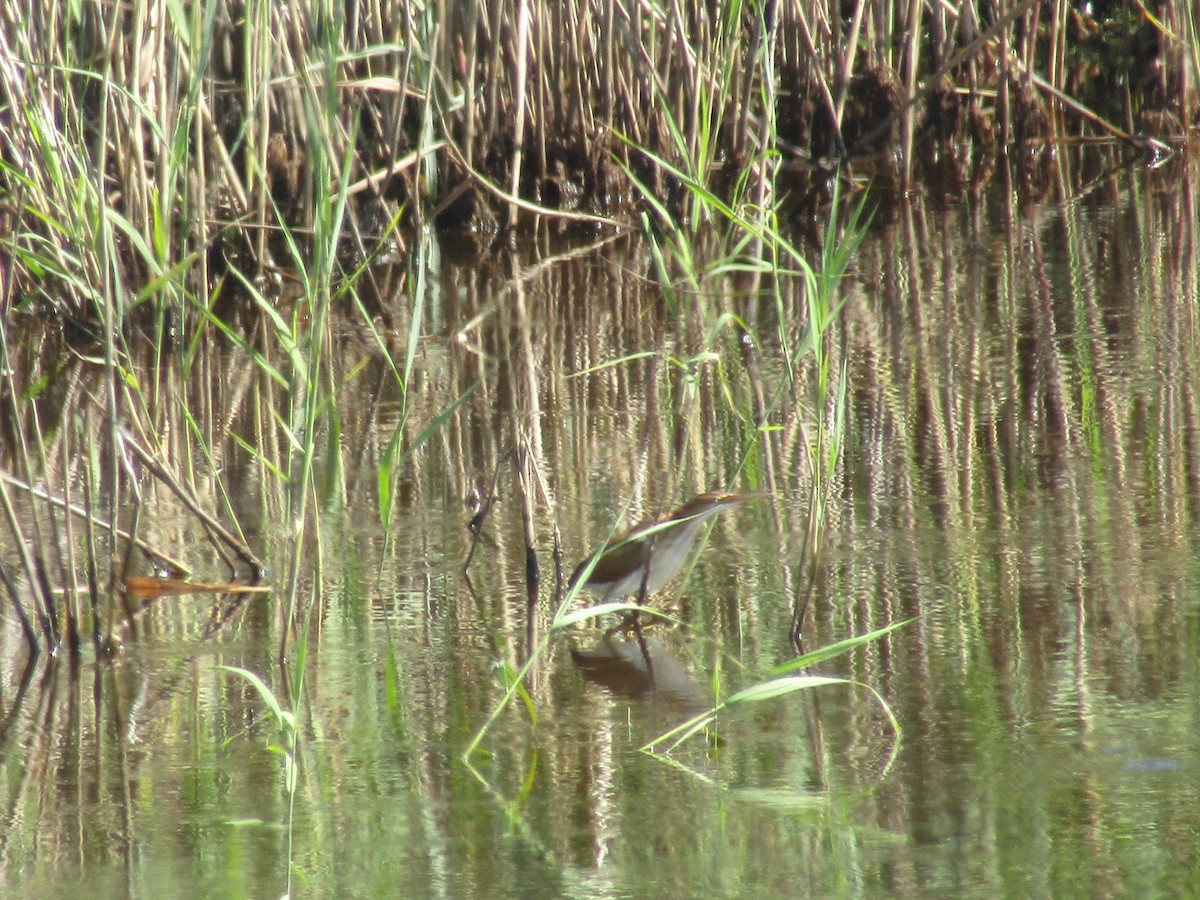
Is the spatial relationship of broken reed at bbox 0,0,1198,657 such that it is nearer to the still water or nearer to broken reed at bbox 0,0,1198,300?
broken reed at bbox 0,0,1198,300

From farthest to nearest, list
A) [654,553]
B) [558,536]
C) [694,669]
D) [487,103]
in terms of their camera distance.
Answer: [487,103]
[558,536]
[654,553]
[694,669]

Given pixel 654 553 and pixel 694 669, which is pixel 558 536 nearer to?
pixel 654 553

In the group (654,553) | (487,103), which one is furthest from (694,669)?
(487,103)

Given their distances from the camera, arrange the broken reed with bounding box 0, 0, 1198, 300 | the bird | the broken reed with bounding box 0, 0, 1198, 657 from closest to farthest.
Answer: the bird → the broken reed with bounding box 0, 0, 1198, 657 → the broken reed with bounding box 0, 0, 1198, 300

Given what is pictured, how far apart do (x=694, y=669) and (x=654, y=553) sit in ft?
1.00

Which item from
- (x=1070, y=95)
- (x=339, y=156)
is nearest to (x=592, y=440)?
(x=339, y=156)


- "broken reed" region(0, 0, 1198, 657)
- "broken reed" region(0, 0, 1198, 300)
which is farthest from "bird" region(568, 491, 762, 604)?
"broken reed" region(0, 0, 1198, 300)

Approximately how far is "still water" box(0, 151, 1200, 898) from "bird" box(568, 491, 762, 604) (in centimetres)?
11

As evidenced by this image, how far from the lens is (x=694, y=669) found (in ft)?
10.3

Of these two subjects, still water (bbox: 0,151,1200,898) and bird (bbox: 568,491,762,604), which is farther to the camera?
bird (bbox: 568,491,762,604)

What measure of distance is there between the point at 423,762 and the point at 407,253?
573cm

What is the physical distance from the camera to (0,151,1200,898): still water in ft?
7.95

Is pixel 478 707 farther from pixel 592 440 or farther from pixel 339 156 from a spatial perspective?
pixel 339 156

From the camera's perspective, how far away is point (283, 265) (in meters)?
8.05
